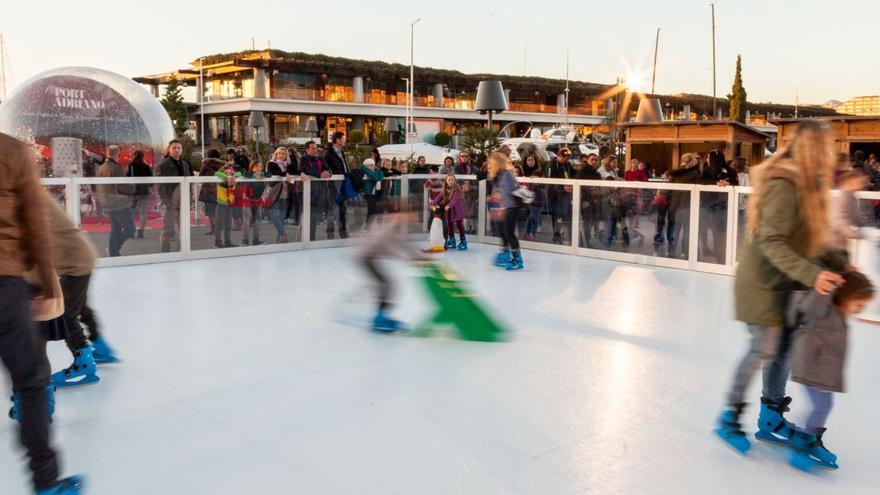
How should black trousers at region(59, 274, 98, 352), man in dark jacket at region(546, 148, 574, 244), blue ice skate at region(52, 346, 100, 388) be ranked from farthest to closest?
man in dark jacket at region(546, 148, 574, 244)
blue ice skate at region(52, 346, 100, 388)
black trousers at region(59, 274, 98, 352)

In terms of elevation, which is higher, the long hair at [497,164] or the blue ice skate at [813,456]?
the long hair at [497,164]

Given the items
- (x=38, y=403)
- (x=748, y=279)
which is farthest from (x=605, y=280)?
(x=38, y=403)

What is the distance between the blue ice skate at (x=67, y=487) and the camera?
3.16m

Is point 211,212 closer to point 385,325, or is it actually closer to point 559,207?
point 559,207

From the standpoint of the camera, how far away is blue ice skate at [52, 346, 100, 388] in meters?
4.96

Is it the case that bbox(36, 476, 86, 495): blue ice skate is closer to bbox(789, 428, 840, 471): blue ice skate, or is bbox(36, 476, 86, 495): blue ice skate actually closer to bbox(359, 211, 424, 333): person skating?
bbox(789, 428, 840, 471): blue ice skate

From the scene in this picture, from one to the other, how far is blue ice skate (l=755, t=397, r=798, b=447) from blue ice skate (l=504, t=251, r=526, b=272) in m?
6.34

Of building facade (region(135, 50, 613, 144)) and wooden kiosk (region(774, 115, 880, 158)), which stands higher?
building facade (region(135, 50, 613, 144))

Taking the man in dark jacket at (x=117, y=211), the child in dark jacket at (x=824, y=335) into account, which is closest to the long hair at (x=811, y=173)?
the child in dark jacket at (x=824, y=335)

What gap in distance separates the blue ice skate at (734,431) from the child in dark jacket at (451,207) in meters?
8.48

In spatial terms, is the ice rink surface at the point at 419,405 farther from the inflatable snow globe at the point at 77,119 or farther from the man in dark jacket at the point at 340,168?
the inflatable snow globe at the point at 77,119

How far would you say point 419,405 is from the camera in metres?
4.71

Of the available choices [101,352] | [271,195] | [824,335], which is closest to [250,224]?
[271,195]

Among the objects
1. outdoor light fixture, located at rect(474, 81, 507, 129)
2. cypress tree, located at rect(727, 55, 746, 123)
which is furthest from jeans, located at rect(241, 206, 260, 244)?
cypress tree, located at rect(727, 55, 746, 123)
